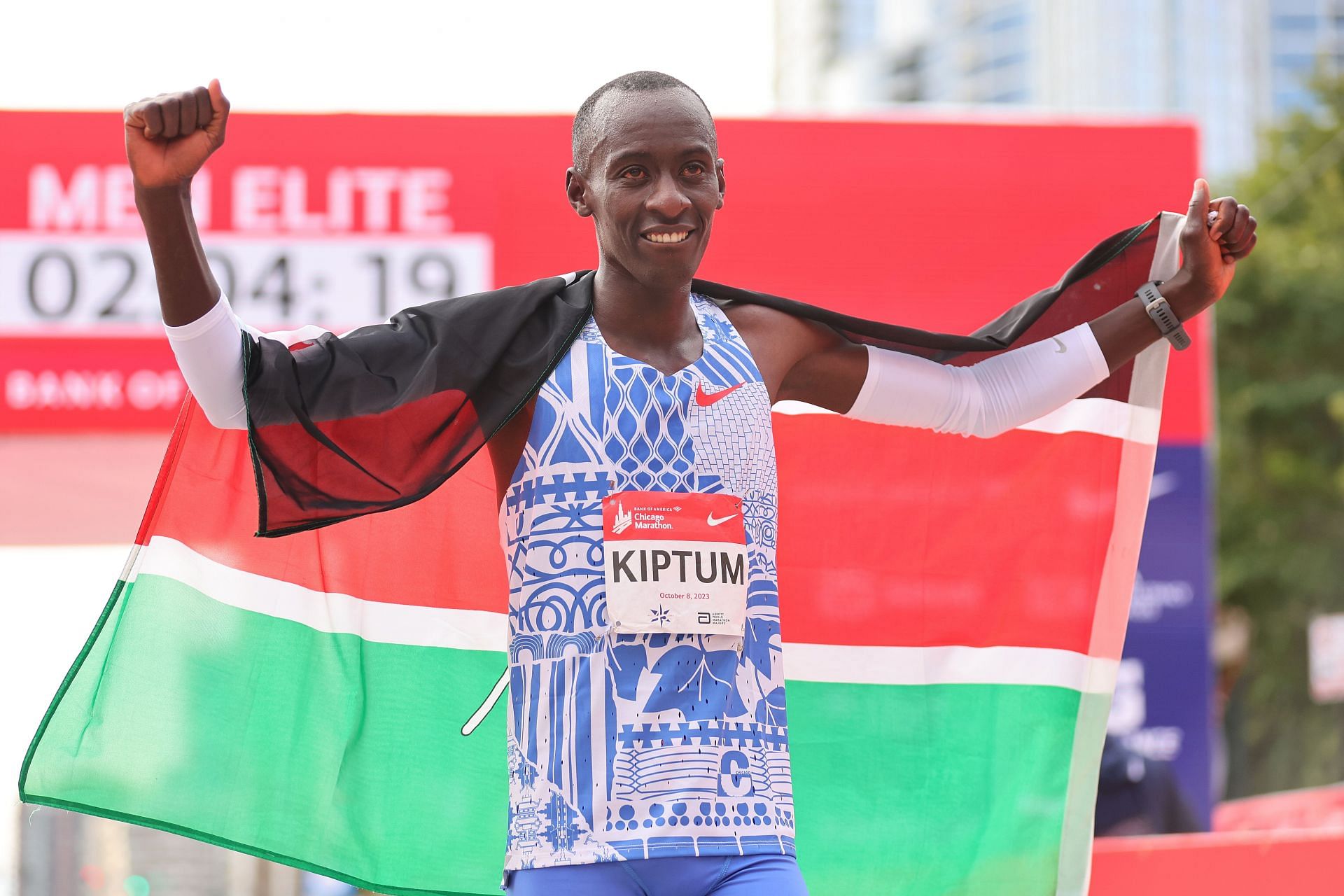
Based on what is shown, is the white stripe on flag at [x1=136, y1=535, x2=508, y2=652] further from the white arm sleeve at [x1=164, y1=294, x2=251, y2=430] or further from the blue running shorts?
the blue running shorts

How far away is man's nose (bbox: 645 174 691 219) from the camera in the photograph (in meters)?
2.13

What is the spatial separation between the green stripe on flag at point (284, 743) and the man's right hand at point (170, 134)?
3.15 ft

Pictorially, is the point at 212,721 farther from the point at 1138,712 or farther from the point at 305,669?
the point at 1138,712

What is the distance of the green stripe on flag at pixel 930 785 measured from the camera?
3.09 m

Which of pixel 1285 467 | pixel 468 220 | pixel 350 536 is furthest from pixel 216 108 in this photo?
pixel 1285 467

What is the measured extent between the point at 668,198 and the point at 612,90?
8.9 inches

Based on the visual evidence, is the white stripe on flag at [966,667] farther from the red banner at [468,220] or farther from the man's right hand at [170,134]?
the red banner at [468,220]

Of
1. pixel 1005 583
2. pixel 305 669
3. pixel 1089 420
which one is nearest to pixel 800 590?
pixel 1005 583

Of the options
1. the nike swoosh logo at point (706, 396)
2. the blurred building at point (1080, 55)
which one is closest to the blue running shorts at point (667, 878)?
the nike swoosh logo at point (706, 396)

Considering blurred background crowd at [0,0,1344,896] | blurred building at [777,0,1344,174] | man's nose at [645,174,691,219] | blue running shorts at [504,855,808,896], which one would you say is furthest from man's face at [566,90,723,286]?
blurred building at [777,0,1344,174]

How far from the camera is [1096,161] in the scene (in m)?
6.47

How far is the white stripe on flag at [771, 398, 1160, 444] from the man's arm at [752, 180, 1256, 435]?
1.01ft

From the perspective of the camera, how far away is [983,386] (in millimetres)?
2756

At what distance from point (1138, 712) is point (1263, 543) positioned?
38.6ft
